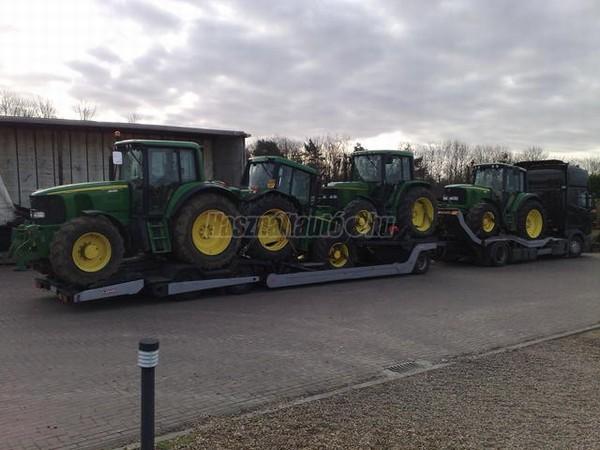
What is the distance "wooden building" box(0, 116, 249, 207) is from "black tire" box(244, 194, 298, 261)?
7556 millimetres

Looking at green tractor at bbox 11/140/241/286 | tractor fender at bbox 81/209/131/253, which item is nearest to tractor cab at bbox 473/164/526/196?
green tractor at bbox 11/140/241/286

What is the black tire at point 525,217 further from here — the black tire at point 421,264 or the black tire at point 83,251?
the black tire at point 83,251

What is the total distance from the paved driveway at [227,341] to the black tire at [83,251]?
600 mm

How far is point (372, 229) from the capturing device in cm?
1301

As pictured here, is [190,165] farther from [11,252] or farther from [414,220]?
[414,220]

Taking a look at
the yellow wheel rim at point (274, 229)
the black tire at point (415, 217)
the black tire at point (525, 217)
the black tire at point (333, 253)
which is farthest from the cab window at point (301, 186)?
the black tire at point (525, 217)

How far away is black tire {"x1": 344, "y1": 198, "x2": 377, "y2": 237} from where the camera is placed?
12.5 m

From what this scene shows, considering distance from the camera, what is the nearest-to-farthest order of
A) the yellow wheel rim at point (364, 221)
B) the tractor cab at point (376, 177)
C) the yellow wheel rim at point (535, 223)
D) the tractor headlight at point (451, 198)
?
the yellow wheel rim at point (364, 221) → the tractor cab at point (376, 177) → the tractor headlight at point (451, 198) → the yellow wheel rim at point (535, 223)

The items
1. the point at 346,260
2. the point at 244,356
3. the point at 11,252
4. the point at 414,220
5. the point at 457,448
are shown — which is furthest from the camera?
the point at 414,220

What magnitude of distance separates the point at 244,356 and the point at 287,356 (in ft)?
1.68

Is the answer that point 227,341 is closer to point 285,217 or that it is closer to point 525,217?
point 285,217

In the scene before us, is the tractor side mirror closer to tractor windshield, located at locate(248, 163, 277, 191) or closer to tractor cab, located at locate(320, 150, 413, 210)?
tractor windshield, located at locate(248, 163, 277, 191)

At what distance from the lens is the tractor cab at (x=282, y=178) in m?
11.5

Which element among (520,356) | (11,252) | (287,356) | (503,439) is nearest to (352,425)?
(503,439)
